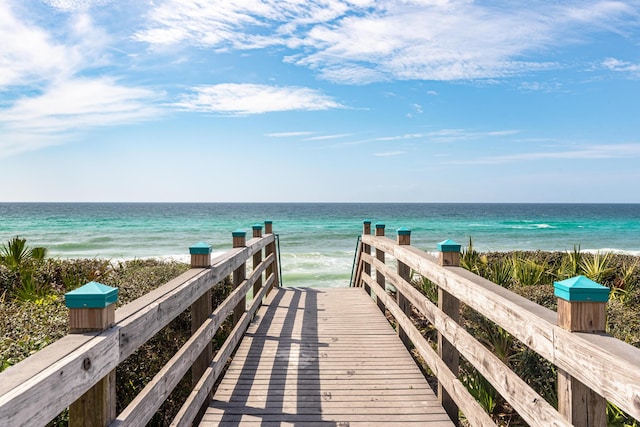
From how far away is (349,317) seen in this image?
6.82 meters

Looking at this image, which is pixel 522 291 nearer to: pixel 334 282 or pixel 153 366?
pixel 153 366

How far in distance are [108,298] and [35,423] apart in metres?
0.64

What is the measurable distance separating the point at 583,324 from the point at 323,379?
2884 millimetres

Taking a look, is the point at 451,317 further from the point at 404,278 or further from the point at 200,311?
the point at 200,311

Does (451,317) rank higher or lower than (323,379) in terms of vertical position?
higher

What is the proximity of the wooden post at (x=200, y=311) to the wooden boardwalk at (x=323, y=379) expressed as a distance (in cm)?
34

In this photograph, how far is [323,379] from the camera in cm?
433

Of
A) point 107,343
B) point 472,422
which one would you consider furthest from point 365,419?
point 107,343

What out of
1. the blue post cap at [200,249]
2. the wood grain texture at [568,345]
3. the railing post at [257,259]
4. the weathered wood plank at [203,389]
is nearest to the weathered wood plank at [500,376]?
the wood grain texture at [568,345]

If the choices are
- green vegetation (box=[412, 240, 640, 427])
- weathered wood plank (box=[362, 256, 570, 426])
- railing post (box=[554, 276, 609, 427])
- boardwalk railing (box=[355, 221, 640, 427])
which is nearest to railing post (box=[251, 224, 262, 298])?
green vegetation (box=[412, 240, 640, 427])

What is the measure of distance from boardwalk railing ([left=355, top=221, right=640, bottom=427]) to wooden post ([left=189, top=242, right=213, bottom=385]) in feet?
6.54

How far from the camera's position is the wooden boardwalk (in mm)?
3578

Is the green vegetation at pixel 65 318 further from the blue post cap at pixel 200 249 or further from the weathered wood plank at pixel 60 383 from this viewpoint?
the weathered wood plank at pixel 60 383

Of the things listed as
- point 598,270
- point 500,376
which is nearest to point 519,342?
point 500,376
